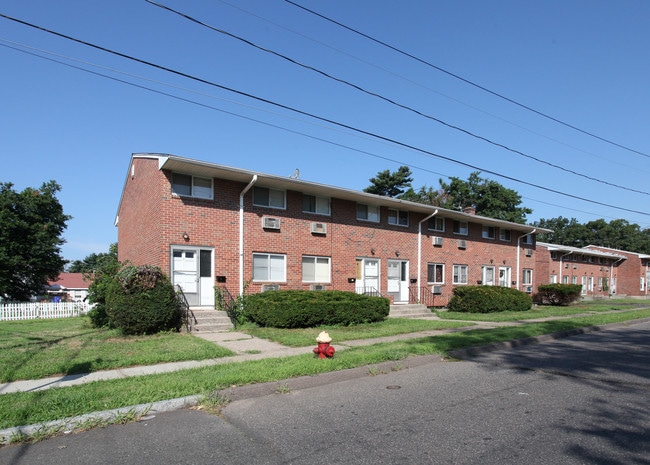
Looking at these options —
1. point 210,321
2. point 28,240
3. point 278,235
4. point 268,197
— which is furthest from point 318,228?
point 28,240

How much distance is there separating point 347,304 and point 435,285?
9193 mm

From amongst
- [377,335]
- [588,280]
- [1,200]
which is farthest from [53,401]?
[588,280]

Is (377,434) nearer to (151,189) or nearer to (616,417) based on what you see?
(616,417)

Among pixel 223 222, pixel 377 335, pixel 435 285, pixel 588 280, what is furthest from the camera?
pixel 588 280

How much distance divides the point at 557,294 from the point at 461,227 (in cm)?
963

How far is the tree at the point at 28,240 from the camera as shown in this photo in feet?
113

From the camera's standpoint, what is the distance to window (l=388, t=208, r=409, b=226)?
20.4 meters

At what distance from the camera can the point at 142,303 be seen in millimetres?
11664

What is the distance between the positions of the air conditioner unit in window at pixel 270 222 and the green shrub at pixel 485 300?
33.5 feet

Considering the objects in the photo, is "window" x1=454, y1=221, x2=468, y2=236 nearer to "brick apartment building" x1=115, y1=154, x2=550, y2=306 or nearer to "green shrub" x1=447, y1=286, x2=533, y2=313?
"brick apartment building" x1=115, y1=154, x2=550, y2=306

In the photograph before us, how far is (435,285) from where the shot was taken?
22.0 m

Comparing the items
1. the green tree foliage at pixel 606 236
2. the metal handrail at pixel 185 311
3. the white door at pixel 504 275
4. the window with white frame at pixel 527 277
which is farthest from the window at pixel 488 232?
the green tree foliage at pixel 606 236

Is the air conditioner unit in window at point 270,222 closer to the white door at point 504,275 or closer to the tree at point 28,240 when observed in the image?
the white door at point 504,275

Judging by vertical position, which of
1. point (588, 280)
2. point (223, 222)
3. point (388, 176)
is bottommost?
point (588, 280)
